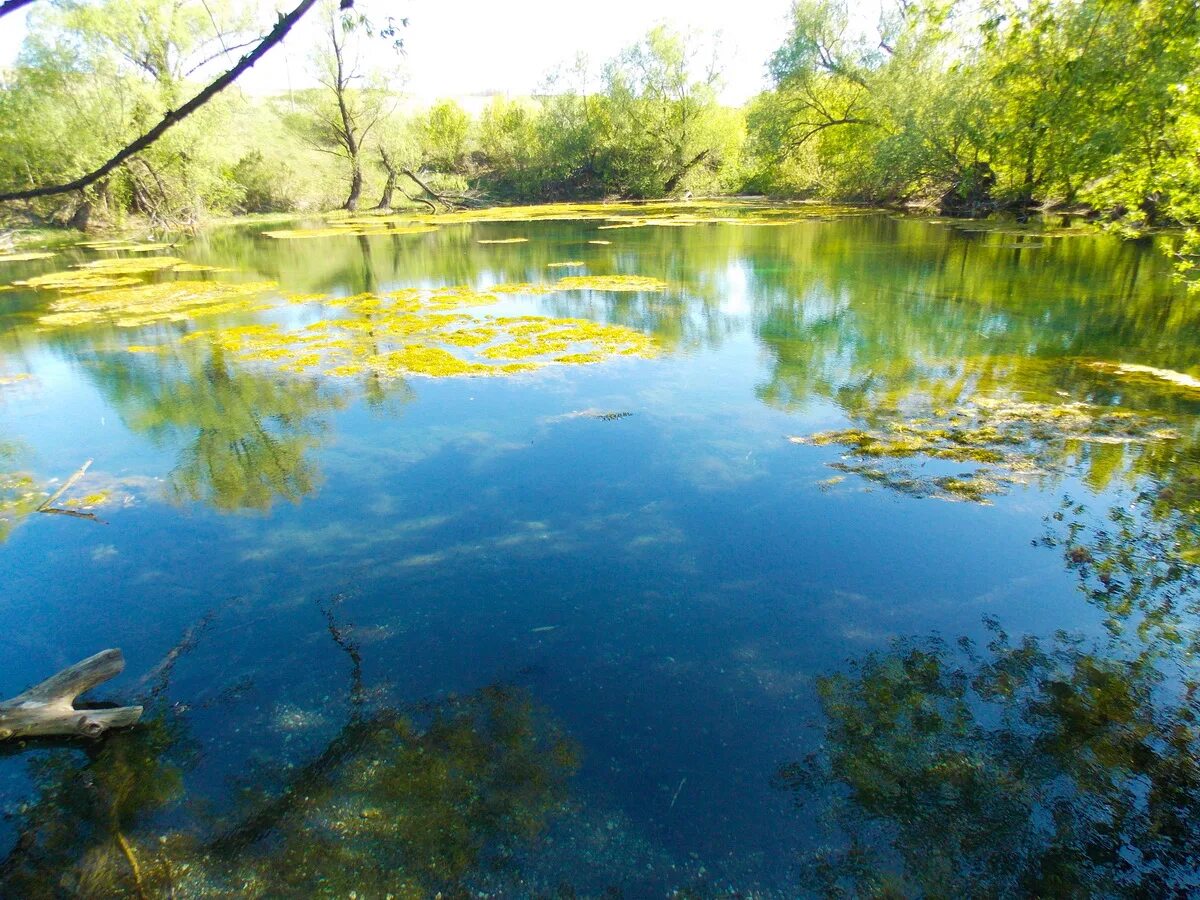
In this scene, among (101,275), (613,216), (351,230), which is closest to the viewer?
(101,275)

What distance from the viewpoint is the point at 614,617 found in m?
5.68

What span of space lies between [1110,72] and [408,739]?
2564 centimetres

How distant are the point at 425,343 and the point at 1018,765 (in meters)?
12.3

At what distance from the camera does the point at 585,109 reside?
56.8m

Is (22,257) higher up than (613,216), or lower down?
lower down

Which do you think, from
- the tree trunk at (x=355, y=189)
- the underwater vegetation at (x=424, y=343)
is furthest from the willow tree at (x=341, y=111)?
the underwater vegetation at (x=424, y=343)

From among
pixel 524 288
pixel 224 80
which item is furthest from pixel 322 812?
pixel 524 288

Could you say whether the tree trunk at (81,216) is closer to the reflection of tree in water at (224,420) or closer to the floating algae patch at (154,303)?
the floating algae patch at (154,303)

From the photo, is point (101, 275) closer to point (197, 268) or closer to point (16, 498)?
point (197, 268)

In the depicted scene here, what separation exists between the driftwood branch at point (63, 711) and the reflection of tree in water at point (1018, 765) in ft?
14.8

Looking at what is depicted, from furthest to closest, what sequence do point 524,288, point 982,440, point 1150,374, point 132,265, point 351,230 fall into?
point 351,230 → point 132,265 → point 524,288 → point 1150,374 → point 982,440

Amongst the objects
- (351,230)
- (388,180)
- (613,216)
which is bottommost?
(351,230)

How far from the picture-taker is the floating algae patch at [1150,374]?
1062cm

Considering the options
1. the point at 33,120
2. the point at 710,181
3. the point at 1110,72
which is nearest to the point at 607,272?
the point at 1110,72
